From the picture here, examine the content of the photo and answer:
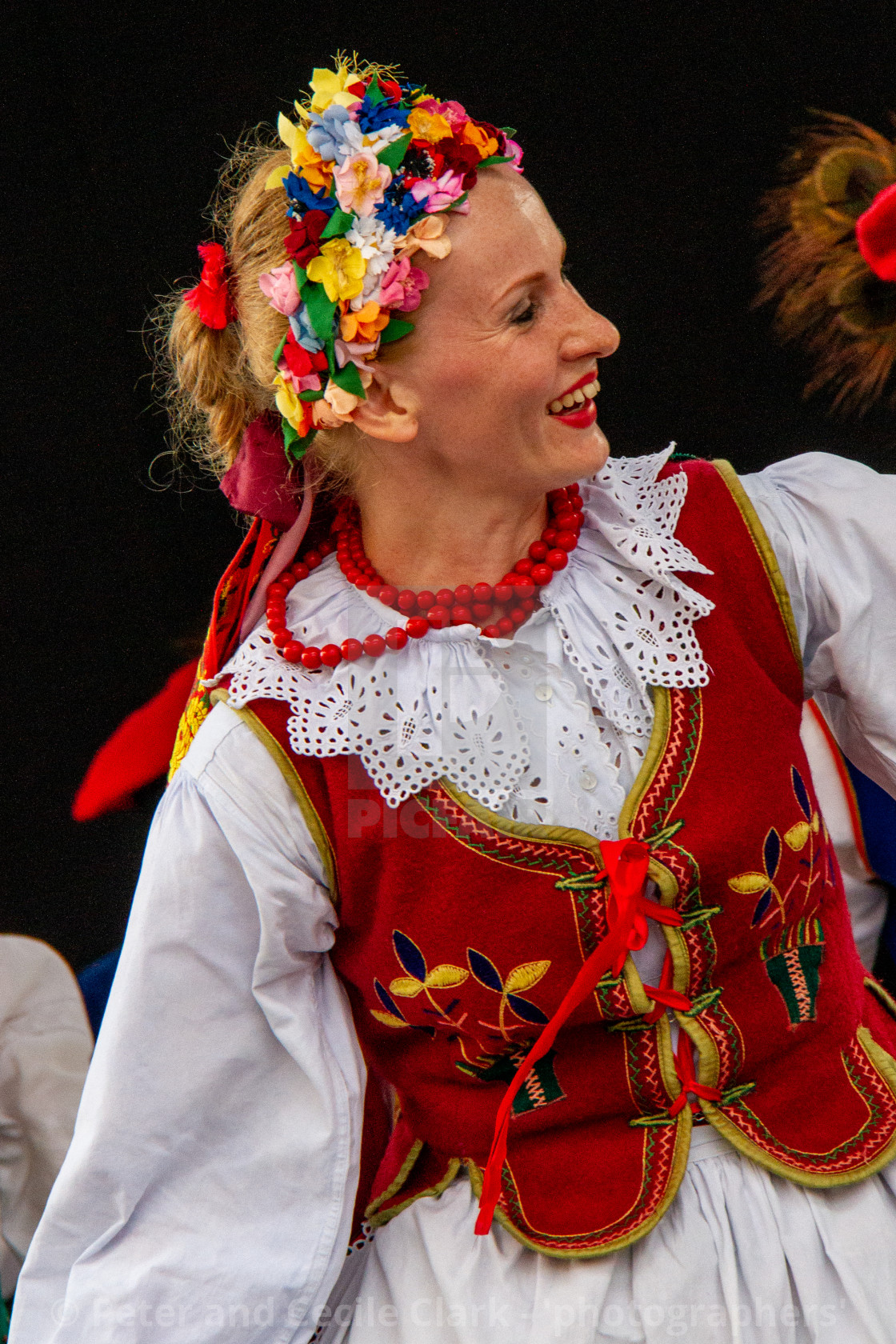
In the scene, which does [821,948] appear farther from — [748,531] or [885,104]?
[885,104]

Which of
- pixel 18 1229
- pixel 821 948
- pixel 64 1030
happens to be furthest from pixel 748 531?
pixel 18 1229

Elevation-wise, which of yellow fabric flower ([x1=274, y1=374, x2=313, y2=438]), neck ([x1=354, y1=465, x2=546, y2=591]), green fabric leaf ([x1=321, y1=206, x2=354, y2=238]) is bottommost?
neck ([x1=354, y1=465, x2=546, y2=591])

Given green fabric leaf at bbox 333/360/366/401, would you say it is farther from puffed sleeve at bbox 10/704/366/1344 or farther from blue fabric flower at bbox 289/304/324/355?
puffed sleeve at bbox 10/704/366/1344

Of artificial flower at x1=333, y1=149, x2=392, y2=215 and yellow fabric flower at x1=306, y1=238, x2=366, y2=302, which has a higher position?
artificial flower at x1=333, y1=149, x2=392, y2=215

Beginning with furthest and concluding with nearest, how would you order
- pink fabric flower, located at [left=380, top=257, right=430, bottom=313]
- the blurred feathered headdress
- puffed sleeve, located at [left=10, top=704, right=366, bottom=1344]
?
1. the blurred feathered headdress
2. puffed sleeve, located at [left=10, top=704, right=366, bottom=1344]
3. pink fabric flower, located at [left=380, top=257, right=430, bottom=313]

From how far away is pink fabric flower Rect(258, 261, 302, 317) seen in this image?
47.3 inches

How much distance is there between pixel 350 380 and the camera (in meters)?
1.20

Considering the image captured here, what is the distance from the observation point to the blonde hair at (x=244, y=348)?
1285 mm

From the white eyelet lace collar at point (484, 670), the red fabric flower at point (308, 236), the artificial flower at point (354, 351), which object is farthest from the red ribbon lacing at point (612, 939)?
the red fabric flower at point (308, 236)

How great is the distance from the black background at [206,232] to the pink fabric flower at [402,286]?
73 centimetres

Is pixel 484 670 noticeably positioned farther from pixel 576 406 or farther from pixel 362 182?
pixel 362 182

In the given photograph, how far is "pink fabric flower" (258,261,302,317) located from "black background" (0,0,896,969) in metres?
0.66

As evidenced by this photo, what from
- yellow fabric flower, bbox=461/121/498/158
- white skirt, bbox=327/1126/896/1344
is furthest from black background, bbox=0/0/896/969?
white skirt, bbox=327/1126/896/1344

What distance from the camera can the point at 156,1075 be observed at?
4.21 ft
